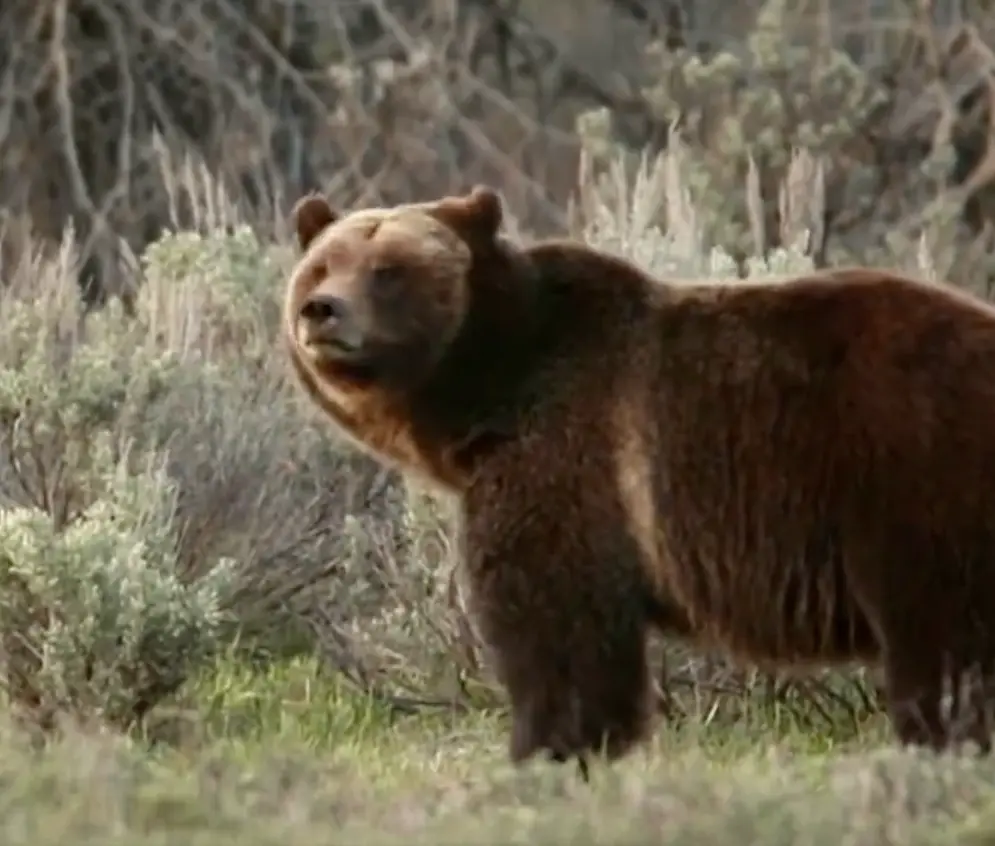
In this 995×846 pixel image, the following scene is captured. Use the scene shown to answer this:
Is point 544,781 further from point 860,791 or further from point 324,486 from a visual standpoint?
point 324,486

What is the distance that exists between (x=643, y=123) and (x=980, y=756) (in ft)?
39.3

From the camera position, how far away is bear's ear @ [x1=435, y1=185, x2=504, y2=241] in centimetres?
581

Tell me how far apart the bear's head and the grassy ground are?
35.4 inches

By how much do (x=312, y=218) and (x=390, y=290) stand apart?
0.45m

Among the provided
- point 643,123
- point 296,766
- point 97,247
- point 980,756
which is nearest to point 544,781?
point 296,766

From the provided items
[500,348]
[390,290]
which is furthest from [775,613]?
[390,290]

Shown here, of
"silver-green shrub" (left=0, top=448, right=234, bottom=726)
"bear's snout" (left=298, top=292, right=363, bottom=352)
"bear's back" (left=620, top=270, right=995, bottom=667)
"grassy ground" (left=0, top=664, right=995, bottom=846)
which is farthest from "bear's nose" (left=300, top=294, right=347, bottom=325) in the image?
"silver-green shrub" (left=0, top=448, right=234, bottom=726)

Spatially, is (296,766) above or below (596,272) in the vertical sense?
below

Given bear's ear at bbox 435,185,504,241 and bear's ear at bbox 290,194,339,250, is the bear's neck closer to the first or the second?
bear's ear at bbox 435,185,504,241

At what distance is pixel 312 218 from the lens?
604 cm

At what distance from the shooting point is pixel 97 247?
51.0ft

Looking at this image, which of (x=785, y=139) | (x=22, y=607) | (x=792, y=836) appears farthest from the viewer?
(x=785, y=139)

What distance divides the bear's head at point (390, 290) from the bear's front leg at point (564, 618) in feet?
1.43

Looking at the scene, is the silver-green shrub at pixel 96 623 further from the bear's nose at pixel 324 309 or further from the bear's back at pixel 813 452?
the bear's back at pixel 813 452
